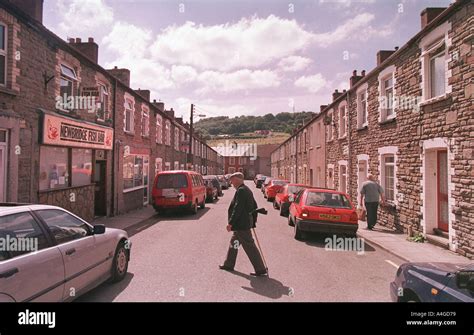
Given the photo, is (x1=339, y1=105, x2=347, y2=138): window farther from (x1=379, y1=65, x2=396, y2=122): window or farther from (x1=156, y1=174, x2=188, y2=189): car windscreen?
(x1=156, y1=174, x2=188, y2=189): car windscreen

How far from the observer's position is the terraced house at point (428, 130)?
6.96m

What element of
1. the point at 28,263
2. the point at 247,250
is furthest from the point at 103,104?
the point at 28,263

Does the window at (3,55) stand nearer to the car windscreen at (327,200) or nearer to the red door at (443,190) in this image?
the car windscreen at (327,200)

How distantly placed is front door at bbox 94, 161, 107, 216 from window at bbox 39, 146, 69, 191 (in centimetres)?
255

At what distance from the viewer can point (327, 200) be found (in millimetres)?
8836

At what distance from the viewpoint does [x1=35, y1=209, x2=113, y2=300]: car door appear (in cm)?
382

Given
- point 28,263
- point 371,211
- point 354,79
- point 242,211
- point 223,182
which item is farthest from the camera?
point 223,182

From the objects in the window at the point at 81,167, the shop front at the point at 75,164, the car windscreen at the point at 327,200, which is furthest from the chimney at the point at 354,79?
the window at the point at 81,167

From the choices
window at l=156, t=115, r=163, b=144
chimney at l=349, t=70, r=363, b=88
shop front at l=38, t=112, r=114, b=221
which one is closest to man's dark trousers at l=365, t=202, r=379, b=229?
chimney at l=349, t=70, r=363, b=88

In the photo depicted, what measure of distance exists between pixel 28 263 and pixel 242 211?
11.4 feet

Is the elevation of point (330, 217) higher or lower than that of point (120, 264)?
higher

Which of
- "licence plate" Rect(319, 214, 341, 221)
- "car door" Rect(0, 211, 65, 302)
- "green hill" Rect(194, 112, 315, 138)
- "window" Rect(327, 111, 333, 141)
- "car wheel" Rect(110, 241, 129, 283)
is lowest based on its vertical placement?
"car wheel" Rect(110, 241, 129, 283)

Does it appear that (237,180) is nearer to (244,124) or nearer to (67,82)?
(67,82)
